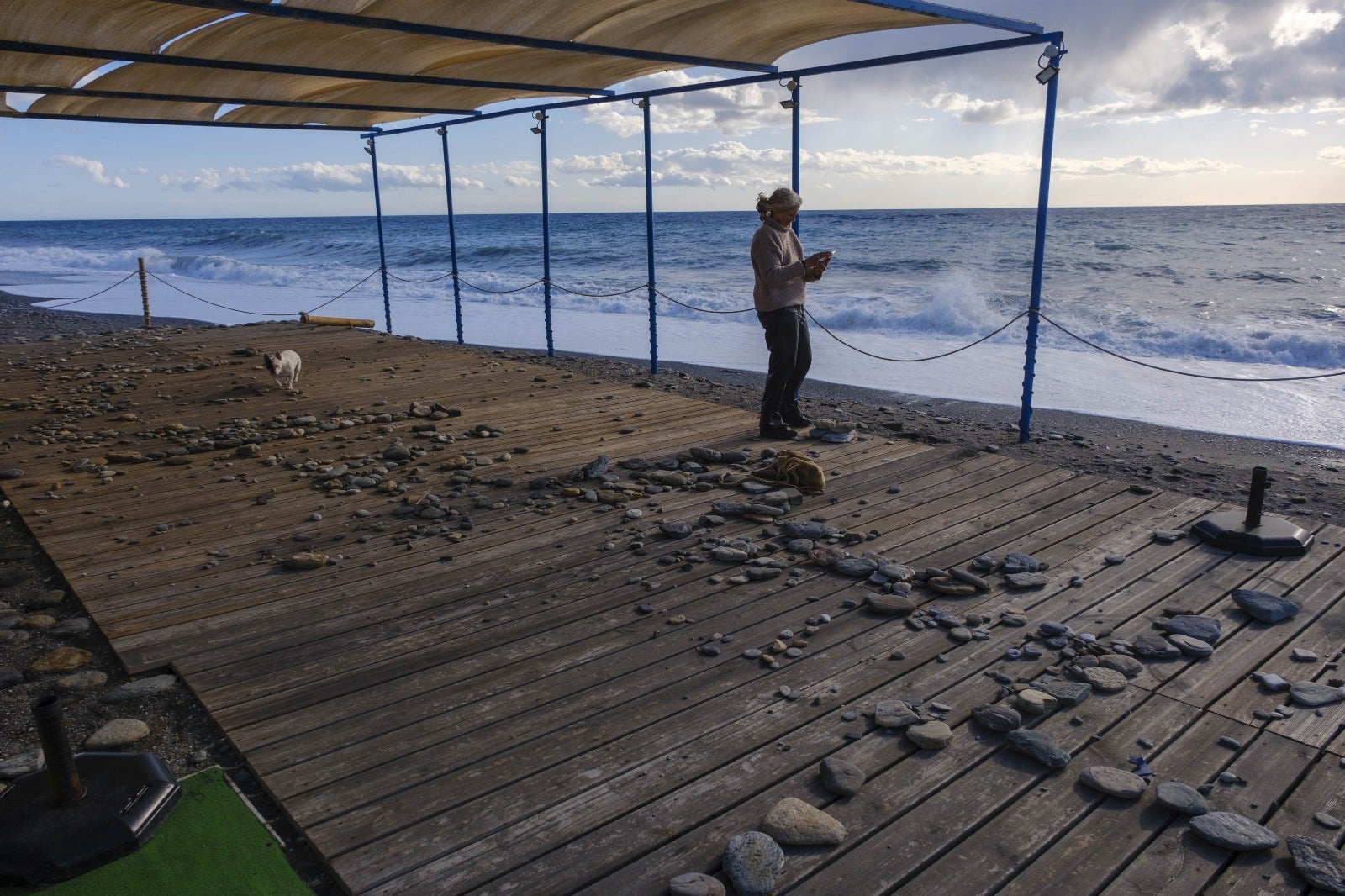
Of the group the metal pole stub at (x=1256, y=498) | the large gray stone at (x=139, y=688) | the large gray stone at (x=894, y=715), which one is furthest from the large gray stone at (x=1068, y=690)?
the large gray stone at (x=139, y=688)

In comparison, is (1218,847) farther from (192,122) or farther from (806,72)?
(192,122)

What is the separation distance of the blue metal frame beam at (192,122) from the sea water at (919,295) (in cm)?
350

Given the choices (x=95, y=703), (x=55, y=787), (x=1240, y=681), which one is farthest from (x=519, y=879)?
(x=1240, y=681)

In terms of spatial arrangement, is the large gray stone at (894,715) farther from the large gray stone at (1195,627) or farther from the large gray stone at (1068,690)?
the large gray stone at (1195,627)

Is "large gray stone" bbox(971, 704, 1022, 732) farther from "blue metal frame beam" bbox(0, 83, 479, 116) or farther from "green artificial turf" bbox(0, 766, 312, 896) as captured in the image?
"blue metal frame beam" bbox(0, 83, 479, 116)

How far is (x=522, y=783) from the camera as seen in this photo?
9.28ft

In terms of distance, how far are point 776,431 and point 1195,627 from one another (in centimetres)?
363

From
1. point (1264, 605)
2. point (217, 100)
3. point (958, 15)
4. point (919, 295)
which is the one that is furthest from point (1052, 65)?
point (919, 295)

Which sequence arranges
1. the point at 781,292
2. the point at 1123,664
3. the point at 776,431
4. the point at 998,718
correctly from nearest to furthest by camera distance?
the point at 998,718 → the point at 1123,664 → the point at 781,292 → the point at 776,431

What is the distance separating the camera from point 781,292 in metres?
6.72

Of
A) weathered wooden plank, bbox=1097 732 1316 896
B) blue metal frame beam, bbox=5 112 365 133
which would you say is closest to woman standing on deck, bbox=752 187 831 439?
weathered wooden plank, bbox=1097 732 1316 896

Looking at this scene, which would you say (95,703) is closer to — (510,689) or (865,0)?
(510,689)

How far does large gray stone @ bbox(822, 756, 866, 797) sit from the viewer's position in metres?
2.76

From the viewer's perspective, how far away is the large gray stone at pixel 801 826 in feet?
8.35
